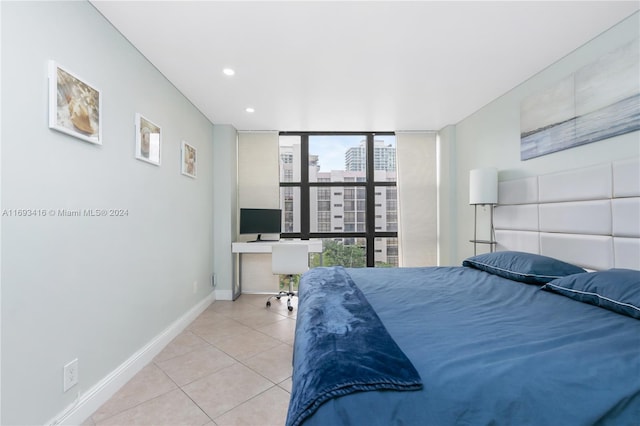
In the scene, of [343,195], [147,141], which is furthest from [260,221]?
[147,141]

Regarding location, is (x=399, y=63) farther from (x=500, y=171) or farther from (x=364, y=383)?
(x=364, y=383)

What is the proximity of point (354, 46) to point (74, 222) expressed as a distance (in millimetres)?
2188

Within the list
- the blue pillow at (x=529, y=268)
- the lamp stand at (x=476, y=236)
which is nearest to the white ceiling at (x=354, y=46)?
the lamp stand at (x=476, y=236)

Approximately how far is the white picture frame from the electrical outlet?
1.86 metres

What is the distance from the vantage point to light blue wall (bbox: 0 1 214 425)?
124 cm

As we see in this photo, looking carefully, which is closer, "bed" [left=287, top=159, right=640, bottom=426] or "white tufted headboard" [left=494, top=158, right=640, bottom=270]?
"bed" [left=287, top=159, right=640, bottom=426]

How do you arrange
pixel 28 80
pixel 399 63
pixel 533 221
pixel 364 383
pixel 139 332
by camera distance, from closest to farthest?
pixel 364 383 → pixel 28 80 → pixel 139 332 → pixel 399 63 → pixel 533 221

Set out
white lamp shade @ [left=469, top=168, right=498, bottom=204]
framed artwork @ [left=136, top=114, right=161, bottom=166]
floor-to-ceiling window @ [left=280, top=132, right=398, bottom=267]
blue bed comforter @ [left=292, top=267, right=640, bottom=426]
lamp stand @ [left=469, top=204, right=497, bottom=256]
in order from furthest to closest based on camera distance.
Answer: floor-to-ceiling window @ [left=280, top=132, right=398, bottom=267] → lamp stand @ [left=469, top=204, right=497, bottom=256] → white lamp shade @ [left=469, top=168, right=498, bottom=204] → framed artwork @ [left=136, top=114, right=161, bottom=166] → blue bed comforter @ [left=292, top=267, right=640, bottom=426]

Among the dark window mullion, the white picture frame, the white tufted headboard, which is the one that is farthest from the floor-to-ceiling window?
the white tufted headboard

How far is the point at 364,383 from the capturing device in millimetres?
816

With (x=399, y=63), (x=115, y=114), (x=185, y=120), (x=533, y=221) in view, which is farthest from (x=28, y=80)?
(x=533, y=221)

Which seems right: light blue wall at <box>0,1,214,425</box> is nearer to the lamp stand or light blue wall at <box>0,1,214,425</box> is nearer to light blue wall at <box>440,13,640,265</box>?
the lamp stand

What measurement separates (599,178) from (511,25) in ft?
4.07

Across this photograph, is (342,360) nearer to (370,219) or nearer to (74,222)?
(74,222)
